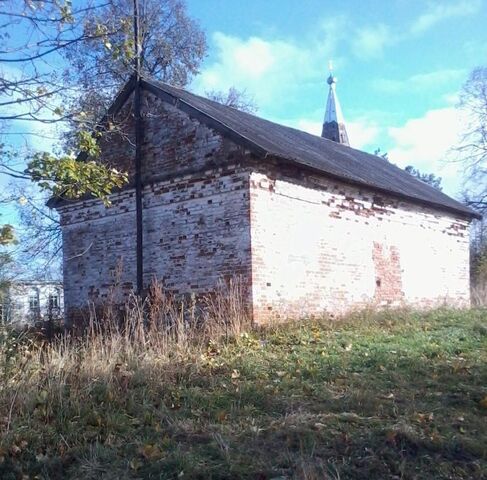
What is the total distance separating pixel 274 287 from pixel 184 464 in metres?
6.52

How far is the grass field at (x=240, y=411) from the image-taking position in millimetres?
4855

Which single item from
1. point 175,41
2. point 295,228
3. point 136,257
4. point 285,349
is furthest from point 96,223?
point 175,41

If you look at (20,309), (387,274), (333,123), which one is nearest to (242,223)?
(20,309)

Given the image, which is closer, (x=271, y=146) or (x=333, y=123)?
(x=271, y=146)

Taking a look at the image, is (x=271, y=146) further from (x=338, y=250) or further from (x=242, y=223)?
(x=338, y=250)

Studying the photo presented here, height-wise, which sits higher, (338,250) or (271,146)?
(271,146)

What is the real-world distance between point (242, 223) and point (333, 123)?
17.5m

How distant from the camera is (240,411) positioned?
19.6ft

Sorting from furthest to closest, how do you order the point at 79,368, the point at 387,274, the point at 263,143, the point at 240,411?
the point at 387,274 < the point at 263,143 < the point at 79,368 < the point at 240,411

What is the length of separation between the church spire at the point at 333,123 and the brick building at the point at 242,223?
1157cm

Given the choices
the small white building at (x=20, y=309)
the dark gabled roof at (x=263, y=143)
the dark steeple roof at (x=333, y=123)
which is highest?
the dark steeple roof at (x=333, y=123)

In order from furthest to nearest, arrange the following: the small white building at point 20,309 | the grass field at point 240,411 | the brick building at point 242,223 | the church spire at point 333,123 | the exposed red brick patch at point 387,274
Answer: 1. the church spire at point 333,123
2. the exposed red brick patch at point 387,274
3. the brick building at point 242,223
4. the small white building at point 20,309
5. the grass field at point 240,411

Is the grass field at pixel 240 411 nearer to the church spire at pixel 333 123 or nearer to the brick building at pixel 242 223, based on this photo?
the brick building at pixel 242 223

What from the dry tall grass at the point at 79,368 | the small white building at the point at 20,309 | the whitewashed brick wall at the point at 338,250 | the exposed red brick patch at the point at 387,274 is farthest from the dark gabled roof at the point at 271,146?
the small white building at the point at 20,309
